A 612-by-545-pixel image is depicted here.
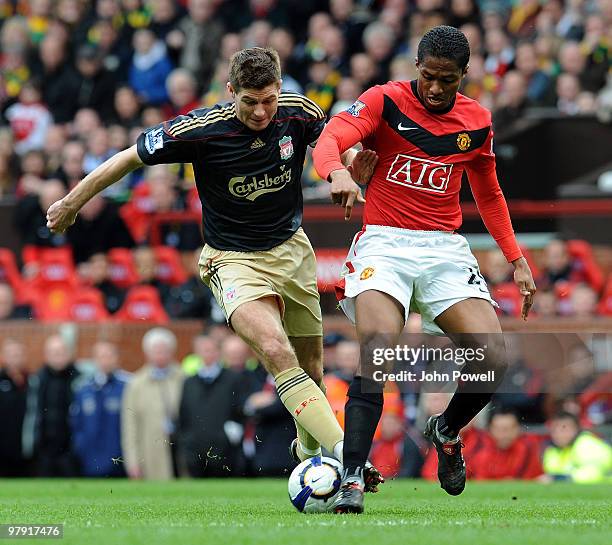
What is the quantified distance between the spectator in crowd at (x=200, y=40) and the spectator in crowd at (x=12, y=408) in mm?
5330

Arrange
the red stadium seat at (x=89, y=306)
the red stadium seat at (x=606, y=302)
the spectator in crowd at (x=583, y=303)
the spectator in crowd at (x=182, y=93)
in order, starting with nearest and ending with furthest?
the spectator in crowd at (x=583, y=303)
the red stadium seat at (x=606, y=302)
the red stadium seat at (x=89, y=306)
the spectator in crowd at (x=182, y=93)

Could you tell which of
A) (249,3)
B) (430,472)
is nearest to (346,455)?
(430,472)

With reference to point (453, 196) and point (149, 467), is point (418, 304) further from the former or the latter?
point (149, 467)

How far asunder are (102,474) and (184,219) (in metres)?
2.90

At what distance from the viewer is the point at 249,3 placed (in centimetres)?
1962

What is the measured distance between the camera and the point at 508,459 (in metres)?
13.2

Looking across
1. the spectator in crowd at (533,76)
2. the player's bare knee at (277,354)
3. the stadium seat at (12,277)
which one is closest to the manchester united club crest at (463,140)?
the player's bare knee at (277,354)

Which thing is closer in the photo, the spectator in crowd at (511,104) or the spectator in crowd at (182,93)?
the spectator in crowd at (511,104)

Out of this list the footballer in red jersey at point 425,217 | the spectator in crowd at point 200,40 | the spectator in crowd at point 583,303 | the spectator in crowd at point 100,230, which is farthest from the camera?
the spectator in crowd at point 200,40

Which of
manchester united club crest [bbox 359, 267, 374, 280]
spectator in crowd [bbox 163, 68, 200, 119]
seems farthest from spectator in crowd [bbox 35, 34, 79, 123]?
manchester united club crest [bbox 359, 267, 374, 280]

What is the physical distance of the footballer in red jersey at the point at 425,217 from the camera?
25.4ft

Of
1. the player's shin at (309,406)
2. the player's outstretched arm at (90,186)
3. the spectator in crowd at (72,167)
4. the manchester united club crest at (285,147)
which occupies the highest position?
the manchester united club crest at (285,147)

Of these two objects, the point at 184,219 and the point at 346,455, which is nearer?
the point at 346,455

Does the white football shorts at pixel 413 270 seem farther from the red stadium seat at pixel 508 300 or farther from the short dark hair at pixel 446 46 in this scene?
the red stadium seat at pixel 508 300
